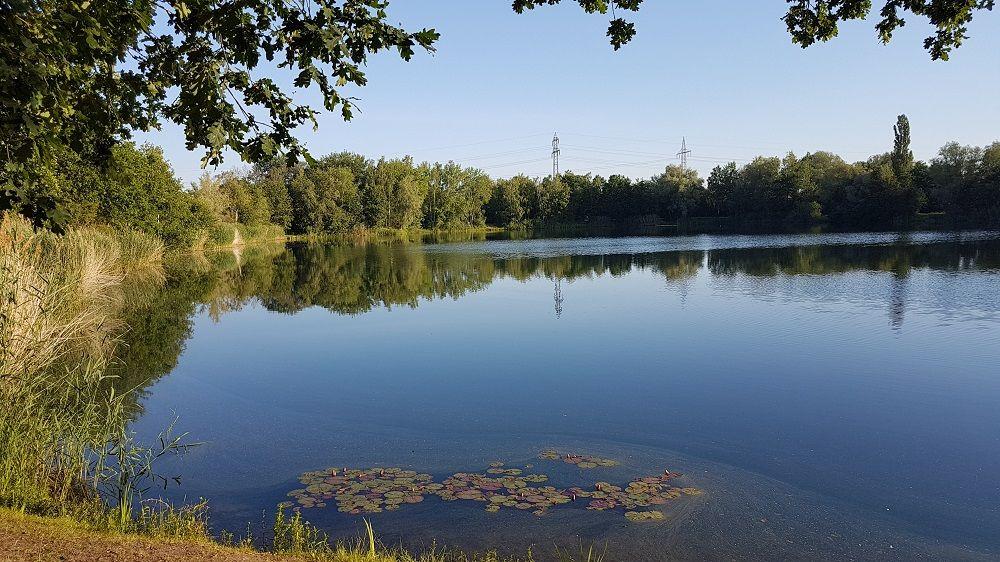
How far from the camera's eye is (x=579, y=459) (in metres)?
7.09

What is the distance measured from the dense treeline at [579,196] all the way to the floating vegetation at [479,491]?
3040cm

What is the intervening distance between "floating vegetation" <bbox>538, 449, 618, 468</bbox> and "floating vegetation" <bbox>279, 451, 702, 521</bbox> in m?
0.05

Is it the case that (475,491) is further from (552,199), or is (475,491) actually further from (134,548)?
(552,199)

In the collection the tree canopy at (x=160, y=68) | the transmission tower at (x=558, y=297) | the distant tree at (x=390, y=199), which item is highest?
the distant tree at (x=390, y=199)

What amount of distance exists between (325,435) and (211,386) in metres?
3.84

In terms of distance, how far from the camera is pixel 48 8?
3811 mm

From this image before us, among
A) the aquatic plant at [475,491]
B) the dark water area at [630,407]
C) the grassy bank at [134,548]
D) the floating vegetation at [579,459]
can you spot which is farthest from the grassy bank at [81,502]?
the floating vegetation at [579,459]

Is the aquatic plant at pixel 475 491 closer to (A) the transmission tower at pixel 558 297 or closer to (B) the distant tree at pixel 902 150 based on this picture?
(A) the transmission tower at pixel 558 297

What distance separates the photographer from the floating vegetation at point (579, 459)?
273 inches

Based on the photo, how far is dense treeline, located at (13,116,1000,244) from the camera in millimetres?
57844

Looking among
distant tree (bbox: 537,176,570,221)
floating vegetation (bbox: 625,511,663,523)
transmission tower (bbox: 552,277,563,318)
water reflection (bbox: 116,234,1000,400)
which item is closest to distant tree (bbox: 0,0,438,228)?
floating vegetation (bbox: 625,511,663,523)

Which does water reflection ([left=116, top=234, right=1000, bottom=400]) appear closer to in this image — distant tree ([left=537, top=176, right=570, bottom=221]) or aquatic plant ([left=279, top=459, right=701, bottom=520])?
aquatic plant ([left=279, top=459, right=701, bottom=520])

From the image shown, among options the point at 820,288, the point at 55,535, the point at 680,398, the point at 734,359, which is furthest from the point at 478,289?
the point at 55,535

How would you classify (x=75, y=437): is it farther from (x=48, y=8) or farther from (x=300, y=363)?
(x=300, y=363)
